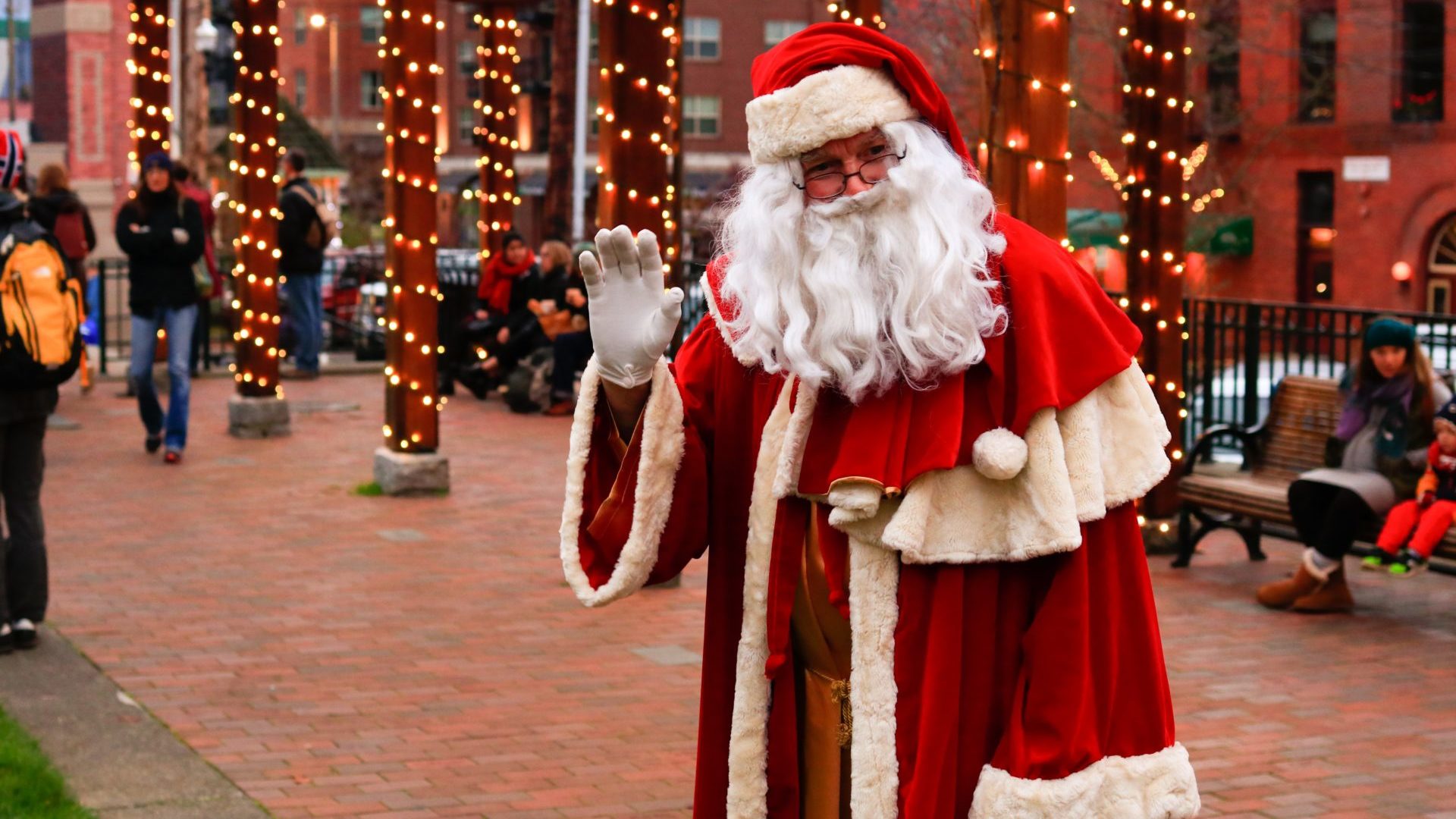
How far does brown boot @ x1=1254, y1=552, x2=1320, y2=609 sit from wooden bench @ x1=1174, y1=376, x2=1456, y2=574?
1.37 ft

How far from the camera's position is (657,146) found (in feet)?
28.2

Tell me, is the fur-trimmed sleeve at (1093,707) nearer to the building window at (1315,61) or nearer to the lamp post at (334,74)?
the building window at (1315,61)

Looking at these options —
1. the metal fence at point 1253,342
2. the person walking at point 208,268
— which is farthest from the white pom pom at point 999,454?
the person walking at point 208,268

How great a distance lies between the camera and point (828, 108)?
3.08 metres

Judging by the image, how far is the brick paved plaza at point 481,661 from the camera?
566cm

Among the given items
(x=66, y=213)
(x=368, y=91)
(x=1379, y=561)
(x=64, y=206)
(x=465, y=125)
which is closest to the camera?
(x=1379, y=561)

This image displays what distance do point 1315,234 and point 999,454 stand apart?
34922 mm

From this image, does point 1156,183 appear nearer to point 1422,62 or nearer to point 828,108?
point 828,108

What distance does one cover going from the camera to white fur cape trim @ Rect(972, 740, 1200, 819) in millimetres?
2906

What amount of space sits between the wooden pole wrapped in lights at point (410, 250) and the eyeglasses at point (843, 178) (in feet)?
26.1

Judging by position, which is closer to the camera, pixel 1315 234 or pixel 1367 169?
Result: pixel 1367 169

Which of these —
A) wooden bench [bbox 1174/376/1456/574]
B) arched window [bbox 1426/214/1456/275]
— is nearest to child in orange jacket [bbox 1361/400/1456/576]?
wooden bench [bbox 1174/376/1456/574]

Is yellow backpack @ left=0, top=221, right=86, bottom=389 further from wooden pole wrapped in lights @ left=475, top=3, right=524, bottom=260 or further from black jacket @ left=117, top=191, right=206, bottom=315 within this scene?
wooden pole wrapped in lights @ left=475, top=3, right=524, bottom=260

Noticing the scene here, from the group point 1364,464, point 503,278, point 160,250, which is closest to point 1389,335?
point 1364,464
